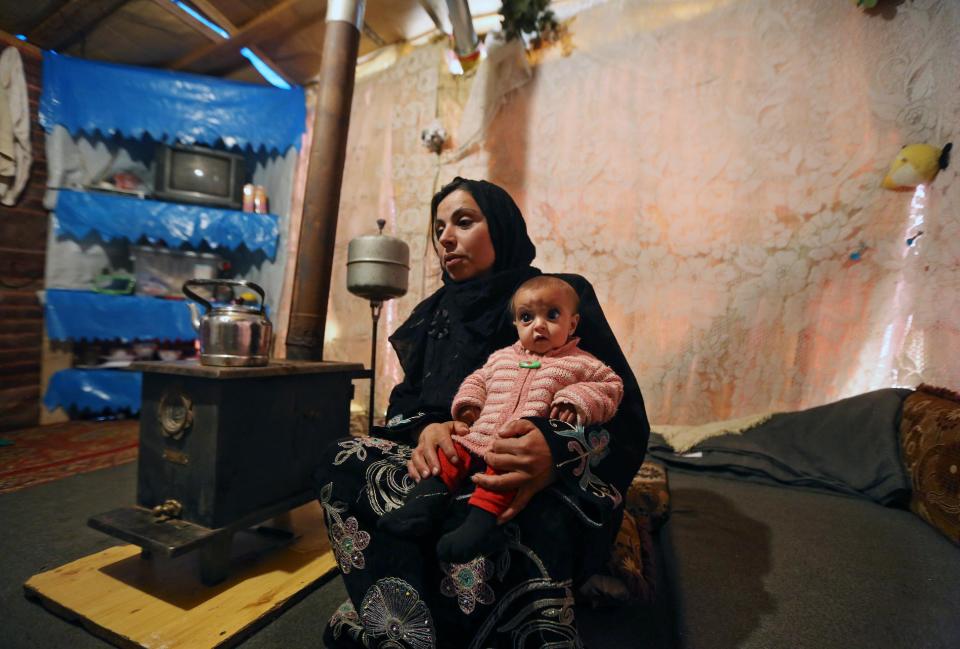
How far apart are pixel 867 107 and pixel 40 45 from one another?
20.0ft

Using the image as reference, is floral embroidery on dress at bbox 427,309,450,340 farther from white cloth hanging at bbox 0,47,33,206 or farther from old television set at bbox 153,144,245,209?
white cloth hanging at bbox 0,47,33,206

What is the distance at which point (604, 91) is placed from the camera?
2.98 m

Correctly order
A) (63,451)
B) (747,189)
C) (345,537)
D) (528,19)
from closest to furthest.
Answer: (345,537), (747,189), (63,451), (528,19)

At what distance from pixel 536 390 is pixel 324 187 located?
1.64 m

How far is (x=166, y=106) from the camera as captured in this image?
3.68 meters

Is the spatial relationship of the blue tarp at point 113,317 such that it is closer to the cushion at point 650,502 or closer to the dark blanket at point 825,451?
the cushion at point 650,502

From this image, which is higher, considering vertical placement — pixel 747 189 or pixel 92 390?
pixel 747 189

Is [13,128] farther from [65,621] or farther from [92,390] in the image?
[65,621]

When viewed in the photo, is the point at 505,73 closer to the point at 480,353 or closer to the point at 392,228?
the point at 392,228

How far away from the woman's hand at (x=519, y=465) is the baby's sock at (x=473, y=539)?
1.2 inches

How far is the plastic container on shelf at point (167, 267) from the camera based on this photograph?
3750 mm

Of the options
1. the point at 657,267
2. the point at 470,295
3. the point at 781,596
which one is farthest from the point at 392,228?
the point at 781,596

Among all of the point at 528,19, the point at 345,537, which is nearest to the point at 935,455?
the point at 345,537

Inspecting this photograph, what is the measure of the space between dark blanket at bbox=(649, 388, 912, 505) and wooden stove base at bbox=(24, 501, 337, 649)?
2013mm
